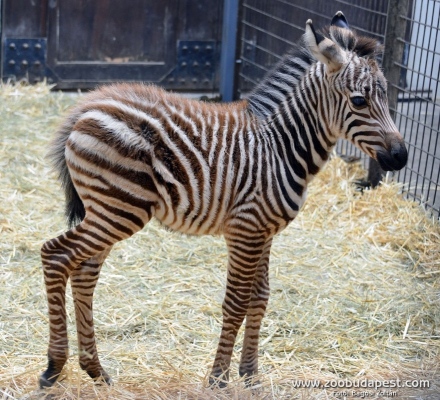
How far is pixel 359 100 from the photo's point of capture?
4.39m

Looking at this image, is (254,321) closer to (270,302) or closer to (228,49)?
(270,302)

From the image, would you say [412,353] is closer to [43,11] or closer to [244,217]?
[244,217]

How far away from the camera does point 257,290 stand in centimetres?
486

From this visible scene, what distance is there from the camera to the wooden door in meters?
9.76

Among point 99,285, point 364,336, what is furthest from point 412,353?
point 99,285

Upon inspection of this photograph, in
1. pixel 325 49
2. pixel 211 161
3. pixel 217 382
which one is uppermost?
pixel 325 49

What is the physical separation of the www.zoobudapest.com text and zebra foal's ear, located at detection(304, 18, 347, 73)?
201cm

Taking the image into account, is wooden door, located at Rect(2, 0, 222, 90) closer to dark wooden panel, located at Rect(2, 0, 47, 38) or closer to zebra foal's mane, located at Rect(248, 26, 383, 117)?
dark wooden panel, located at Rect(2, 0, 47, 38)

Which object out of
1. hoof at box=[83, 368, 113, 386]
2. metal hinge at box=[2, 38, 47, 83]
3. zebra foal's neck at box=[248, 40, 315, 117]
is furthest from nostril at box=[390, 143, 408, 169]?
metal hinge at box=[2, 38, 47, 83]

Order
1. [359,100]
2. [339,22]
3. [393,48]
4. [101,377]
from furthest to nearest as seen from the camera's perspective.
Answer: [393,48]
[339,22]
[101,377]
[359,100]

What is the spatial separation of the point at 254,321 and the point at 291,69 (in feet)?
5.61

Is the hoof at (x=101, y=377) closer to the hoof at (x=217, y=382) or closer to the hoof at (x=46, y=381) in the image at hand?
the hoof at (x=46, y=381)

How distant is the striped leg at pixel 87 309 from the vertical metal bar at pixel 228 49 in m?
6.31

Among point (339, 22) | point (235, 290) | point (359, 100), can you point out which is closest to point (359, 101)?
point (359, 100)
